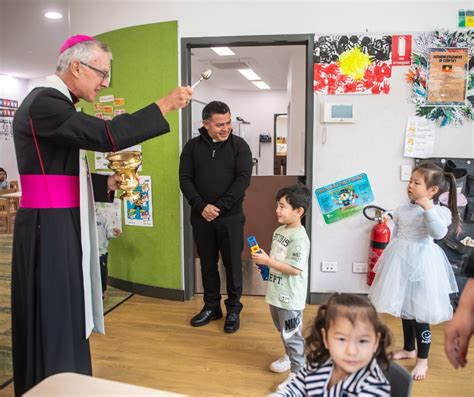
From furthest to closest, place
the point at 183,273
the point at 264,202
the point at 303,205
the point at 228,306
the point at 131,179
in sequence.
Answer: the point at 264,202 < the point at 183,273 < the point at 228,306 < the point at 303,205 < the point at 131,179

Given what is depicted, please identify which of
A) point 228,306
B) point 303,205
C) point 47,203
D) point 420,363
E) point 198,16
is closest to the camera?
point 47,203

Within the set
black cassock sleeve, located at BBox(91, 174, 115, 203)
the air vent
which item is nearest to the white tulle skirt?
black cassock sleeve, located at BBox(91, 174, 115, 203)

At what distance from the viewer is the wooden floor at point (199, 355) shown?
7.06 feet

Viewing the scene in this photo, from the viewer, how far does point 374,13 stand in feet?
9.73

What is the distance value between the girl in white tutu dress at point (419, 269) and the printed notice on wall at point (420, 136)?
2.94 ft

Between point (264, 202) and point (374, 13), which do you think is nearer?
point (374, 13)

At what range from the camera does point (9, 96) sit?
190 inches

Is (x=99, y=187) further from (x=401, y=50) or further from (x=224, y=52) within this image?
(x=224, y=52)

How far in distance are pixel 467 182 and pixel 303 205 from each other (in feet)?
5.50

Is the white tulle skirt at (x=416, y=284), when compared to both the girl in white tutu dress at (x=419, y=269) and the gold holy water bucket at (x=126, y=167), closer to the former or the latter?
the girl in white tutu dress at (x=419, y=269)

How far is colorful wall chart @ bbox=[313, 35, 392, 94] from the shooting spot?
298 centimetres

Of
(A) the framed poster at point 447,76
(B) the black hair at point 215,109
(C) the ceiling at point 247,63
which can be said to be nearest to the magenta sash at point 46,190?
(B) the black hair at point 215,109

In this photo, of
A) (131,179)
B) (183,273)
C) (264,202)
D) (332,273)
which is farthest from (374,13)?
(183,273)

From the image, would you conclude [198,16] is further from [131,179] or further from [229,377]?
[229,377]
